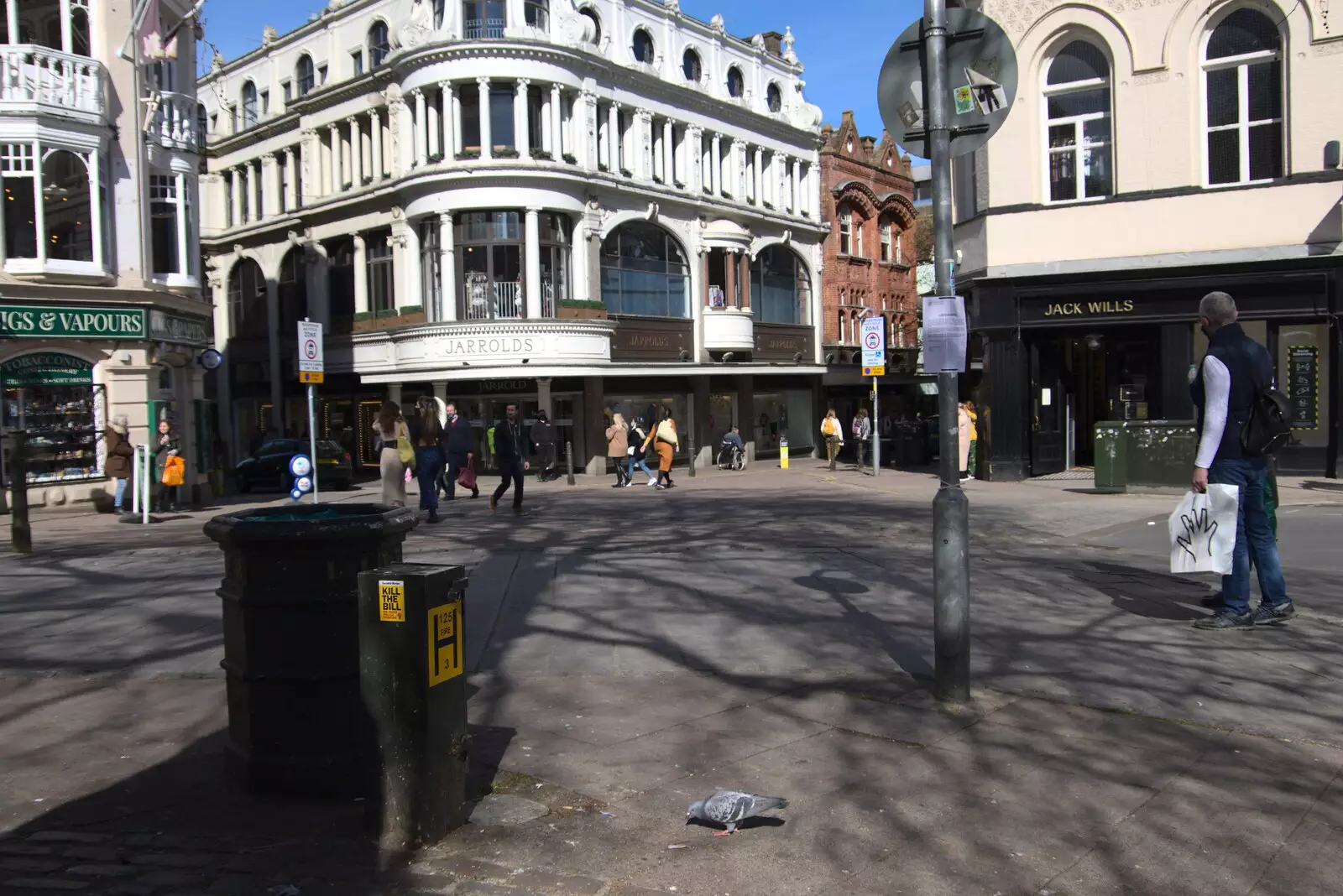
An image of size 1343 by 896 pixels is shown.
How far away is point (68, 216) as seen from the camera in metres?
20.3

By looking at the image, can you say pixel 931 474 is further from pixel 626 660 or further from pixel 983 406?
pixel 626 660

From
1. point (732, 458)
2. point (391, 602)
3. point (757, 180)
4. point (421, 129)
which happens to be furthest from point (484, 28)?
point (391, 602)

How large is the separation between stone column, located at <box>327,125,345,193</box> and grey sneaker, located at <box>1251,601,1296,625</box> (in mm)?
32261

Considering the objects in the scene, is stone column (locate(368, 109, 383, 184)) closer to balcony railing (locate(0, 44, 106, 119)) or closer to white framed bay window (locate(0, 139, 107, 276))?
white framed bay window (locate(0, 139, 107, 276))

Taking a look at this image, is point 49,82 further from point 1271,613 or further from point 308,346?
point 1271,613

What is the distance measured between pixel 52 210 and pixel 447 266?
11.3 m

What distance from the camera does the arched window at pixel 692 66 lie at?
3559 cm

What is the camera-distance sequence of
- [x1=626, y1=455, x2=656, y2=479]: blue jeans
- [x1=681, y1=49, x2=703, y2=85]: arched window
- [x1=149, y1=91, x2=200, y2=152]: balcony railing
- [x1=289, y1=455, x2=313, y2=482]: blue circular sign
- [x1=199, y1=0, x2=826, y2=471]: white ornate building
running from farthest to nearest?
[x1=681, y1=49, x2=703, y2=85]: arched window < [x1=199, y1=0, x2=826, y2=471]: white ornate building < [x1=626, y1=455, x2=656, y2=479]: blue jeans < [x1=149, y1=91, x2=200, y2=152]: balcony railing < [x1=289, y1=455, x2=313, y2=482]: blue circular sign

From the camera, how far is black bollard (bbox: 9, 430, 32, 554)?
1278 centimetres

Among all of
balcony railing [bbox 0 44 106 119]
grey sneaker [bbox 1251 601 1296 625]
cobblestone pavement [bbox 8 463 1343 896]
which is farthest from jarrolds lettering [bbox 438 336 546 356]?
grey sneaker [bbox 1251 601 1296 625]

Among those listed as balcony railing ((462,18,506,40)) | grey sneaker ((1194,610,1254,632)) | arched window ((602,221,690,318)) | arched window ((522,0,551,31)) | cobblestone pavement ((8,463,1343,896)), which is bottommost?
cobblestone pavement ((8,463,1343,896))

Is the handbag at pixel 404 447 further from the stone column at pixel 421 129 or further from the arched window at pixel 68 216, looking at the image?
the stone column at pixel 421 129

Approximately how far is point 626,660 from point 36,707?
3299mm

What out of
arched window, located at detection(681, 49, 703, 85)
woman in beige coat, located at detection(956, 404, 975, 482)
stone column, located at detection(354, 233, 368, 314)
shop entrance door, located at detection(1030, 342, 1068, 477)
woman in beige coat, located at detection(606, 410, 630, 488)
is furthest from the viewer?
arched window, located at detection(681, 49, 703, 85)
